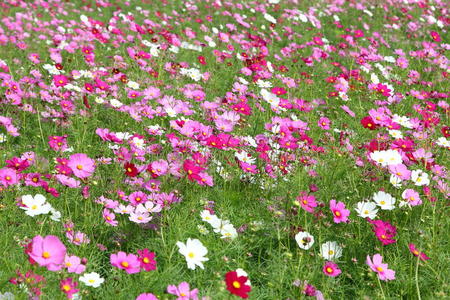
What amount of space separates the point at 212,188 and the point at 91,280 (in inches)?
35.9

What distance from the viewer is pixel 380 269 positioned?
5.78ft

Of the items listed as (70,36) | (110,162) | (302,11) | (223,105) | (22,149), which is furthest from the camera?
(302,11)

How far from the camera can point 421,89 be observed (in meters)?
4.33

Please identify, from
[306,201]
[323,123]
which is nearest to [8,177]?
[306,201]

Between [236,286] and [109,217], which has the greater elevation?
[236,286]

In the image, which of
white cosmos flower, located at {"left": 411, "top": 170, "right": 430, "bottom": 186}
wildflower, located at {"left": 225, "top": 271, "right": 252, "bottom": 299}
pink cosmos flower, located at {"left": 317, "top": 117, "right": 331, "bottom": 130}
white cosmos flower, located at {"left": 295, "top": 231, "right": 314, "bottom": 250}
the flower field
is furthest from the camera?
pink cosmos flower, located at {"left": 317, "top": 117, "right": 331, "bottom": 130}

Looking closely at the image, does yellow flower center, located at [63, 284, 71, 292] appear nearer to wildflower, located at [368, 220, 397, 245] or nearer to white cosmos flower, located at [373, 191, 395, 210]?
wildflower, located at [368, 220, 397, 245]

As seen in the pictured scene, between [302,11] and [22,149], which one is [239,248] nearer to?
[22,149]

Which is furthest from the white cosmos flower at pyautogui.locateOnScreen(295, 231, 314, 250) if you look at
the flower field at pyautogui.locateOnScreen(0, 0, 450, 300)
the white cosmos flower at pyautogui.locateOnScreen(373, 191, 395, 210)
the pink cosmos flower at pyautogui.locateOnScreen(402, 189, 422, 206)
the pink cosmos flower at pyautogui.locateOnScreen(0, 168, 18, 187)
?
the pink cosmos flower at pyautogui.locateOnScreen(0, 168, 18, 187)

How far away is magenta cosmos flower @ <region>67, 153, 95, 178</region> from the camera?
2.00 meters

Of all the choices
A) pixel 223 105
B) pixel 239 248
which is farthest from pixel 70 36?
pixel 239 248

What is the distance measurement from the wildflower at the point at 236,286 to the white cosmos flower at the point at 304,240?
0.52 m

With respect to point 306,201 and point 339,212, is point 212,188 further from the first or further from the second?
point 339,212

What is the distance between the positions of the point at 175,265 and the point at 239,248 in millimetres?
274
